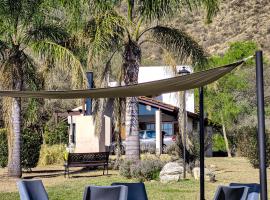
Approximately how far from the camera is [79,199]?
1219 centimetres

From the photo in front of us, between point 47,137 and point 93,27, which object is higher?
point 93,27

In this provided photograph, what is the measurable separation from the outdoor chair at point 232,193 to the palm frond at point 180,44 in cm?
951

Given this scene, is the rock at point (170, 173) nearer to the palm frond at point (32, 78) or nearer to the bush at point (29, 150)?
the palm frond at point (32, 78)

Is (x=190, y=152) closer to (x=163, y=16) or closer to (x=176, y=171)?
(x=176, y=171)

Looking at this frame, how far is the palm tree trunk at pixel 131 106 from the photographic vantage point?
16.6 meters

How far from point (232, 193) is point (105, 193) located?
5.14ft

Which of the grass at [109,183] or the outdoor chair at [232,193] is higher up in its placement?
the outdoor chair at [232,193]

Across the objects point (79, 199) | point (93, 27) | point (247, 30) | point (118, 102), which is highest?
point (247, 30)

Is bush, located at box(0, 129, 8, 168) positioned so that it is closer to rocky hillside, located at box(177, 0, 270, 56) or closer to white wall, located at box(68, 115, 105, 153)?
white wall, located at box(68, 115, 105, 153)

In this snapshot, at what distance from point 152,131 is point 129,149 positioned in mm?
16791

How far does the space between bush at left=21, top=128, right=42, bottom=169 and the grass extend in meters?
0.77

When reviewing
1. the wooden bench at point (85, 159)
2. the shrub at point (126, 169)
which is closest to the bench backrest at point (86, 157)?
the wooden bench at point (85, 159)

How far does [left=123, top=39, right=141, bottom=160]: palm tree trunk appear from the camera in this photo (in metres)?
16.6

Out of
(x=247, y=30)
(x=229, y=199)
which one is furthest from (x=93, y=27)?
(x=247, y=30)
